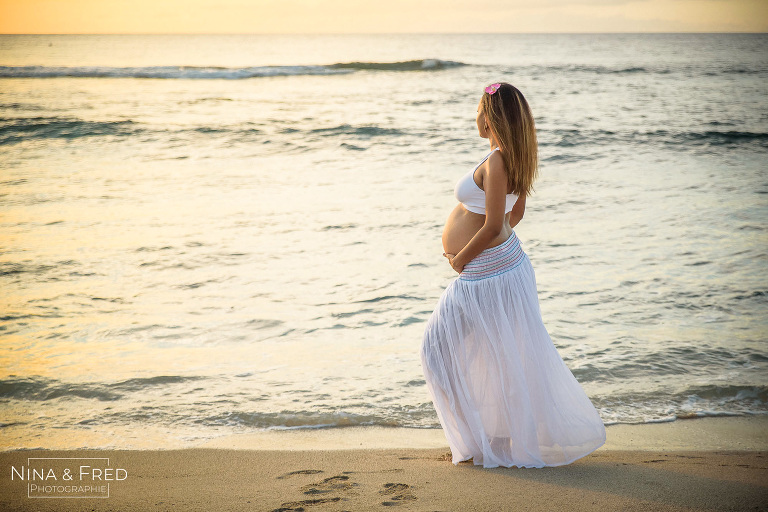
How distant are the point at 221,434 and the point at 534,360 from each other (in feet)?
6.66

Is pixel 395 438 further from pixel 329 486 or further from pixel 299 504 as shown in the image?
pixel 299 504

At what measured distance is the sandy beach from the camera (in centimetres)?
262

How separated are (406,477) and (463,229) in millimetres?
1264

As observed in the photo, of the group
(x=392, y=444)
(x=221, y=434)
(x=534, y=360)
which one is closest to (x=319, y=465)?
(x=392, y=444)

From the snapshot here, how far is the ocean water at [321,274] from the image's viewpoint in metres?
4.22

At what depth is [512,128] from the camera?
2.76m

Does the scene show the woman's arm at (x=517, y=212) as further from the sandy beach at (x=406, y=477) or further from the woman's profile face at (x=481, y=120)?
the sandy beach at (x=406, y=477)

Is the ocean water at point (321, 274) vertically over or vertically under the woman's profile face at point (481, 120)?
under

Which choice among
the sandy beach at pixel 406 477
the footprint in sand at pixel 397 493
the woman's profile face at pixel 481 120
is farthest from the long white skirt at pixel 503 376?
the woman's profile face at pixel 481 120

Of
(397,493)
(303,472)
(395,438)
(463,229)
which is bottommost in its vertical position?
(395,438)

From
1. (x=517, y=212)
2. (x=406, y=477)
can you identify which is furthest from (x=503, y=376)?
(x=517, y=212)

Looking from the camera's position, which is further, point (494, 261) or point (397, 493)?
point (494, 261)

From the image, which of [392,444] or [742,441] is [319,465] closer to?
[392,444]

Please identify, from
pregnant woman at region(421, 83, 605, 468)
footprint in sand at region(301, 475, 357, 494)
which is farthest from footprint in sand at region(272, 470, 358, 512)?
pregnant woman at region(421, 83, 605, 468)
